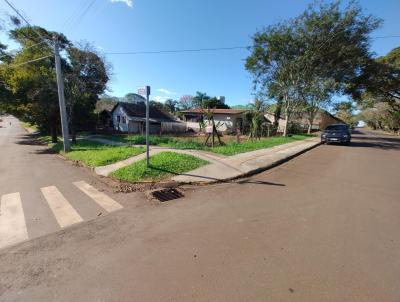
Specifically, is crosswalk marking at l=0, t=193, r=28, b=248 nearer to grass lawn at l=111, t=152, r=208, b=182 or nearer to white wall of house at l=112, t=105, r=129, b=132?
grass lawn at l=111, t=152, r=208, b=182

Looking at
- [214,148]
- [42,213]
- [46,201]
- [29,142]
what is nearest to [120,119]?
[29,142]

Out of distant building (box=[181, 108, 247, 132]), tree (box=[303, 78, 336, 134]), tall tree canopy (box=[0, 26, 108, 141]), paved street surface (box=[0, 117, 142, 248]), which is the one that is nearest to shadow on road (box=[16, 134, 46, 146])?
tall tree canopy (box=[0, 26, 108, 141])

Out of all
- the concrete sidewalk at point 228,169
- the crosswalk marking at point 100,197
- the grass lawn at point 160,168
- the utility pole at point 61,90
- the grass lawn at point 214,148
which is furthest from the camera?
the utility pole at point 61,90

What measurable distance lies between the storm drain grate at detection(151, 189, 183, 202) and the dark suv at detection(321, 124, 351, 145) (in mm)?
17453

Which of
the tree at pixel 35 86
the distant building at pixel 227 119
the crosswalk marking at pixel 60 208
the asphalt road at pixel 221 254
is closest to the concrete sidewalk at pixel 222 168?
the asphalt road at pixel 221 254

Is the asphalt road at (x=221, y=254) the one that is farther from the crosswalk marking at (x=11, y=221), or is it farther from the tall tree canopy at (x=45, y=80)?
the tall tree canopy at (x=45, y=80)

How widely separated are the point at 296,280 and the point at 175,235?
1981 millimetres

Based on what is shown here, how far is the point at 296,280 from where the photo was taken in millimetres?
2619

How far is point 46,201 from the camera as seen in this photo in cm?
542

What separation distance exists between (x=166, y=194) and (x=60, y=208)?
8.32ft

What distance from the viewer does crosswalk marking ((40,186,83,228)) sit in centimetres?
438

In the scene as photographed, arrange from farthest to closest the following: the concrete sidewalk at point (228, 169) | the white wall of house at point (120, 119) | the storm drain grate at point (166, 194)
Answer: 1. the white wall of house at point (120, 119)
2. the concrete sidewalk at point (228, 169)
3. the storm drain grate at point (166, 194)

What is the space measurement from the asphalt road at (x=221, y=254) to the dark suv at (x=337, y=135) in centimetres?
1466

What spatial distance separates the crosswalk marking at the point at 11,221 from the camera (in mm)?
3678
